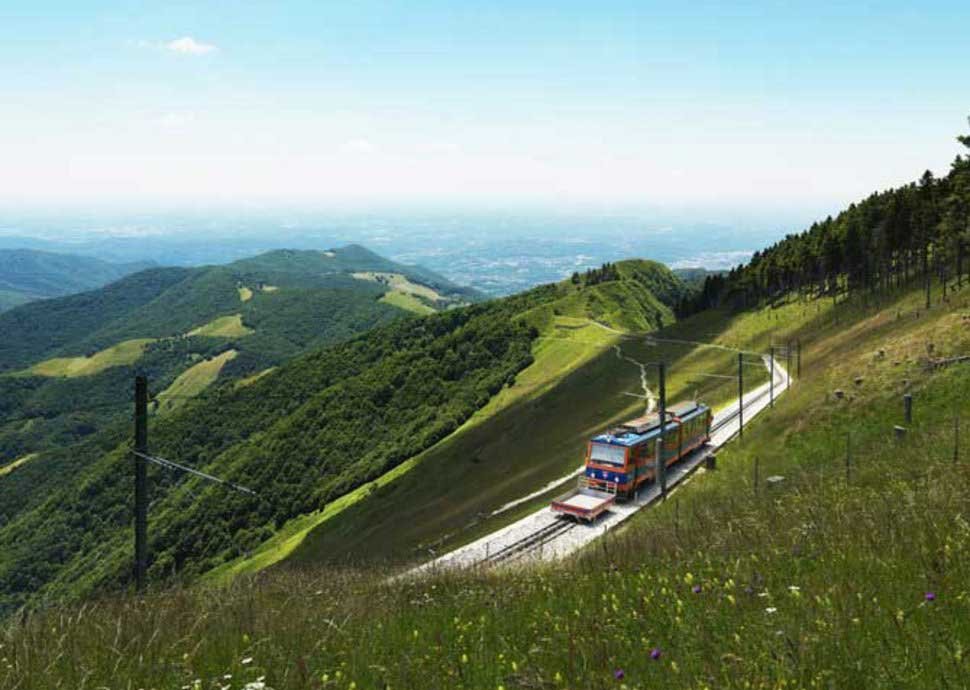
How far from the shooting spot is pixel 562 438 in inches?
2783

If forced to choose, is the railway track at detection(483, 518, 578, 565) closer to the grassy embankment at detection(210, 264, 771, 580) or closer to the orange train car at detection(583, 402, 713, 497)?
the orange train car at detection(583, 402, 713, 497)

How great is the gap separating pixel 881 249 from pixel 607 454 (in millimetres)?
68822

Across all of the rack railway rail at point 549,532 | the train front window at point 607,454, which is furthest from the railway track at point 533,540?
the train front window at point 607,454

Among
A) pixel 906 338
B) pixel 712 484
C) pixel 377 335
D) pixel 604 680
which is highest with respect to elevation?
pixel 604 680

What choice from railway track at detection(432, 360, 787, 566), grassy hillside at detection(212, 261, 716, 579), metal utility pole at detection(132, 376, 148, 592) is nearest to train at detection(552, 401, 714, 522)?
railway track at detection(432, 360, 787, 566)

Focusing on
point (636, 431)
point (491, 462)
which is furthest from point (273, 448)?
point (636, 431)

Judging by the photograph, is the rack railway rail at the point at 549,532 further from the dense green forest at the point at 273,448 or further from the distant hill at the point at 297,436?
the dense green forest at the point at 273,448

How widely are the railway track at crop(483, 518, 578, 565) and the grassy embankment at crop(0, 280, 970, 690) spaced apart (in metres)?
25.2

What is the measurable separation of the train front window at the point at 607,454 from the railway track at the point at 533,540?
4.78 metres

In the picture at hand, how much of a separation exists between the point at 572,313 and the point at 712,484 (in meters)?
127

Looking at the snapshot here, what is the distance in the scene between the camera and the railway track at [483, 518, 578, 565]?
115 ft

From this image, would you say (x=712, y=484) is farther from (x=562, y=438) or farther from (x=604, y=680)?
(x=604, y=680)

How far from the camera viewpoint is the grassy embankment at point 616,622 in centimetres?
444

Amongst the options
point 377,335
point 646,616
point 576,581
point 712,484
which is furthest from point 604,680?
point 377,335
